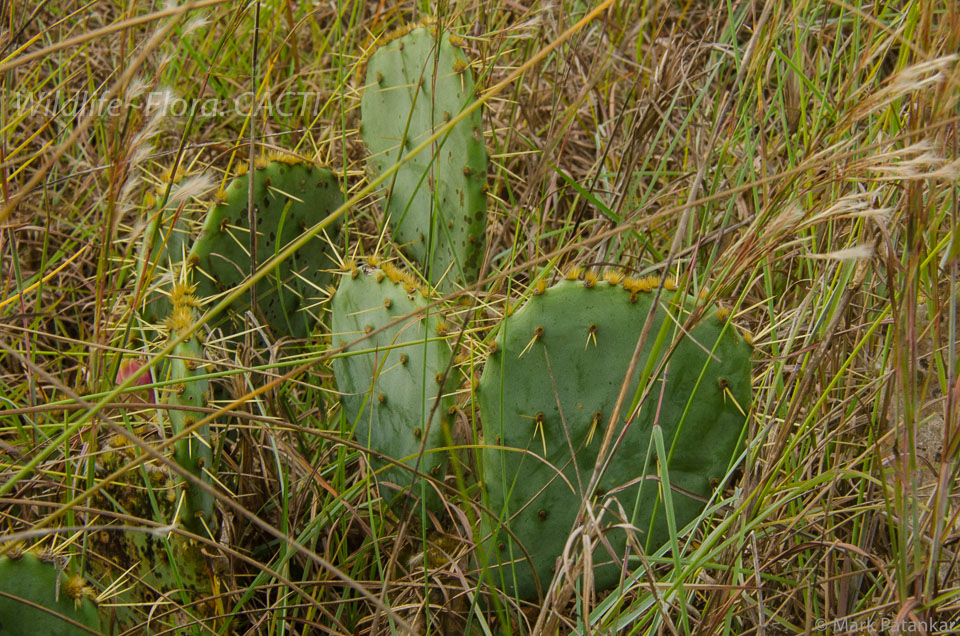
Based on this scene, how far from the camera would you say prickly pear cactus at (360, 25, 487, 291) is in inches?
53.3

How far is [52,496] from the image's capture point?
117cm

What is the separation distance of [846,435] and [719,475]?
27 cm

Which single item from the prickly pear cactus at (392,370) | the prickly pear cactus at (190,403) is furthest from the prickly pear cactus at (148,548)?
the prickly pear cactus at (392,370)

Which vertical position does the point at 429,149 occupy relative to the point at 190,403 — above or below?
above

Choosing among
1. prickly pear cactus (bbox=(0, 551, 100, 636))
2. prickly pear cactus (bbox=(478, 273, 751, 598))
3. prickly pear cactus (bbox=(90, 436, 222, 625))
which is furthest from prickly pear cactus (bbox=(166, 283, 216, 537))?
prickly pear cactus (bbox=(478, 273, 751, 598))

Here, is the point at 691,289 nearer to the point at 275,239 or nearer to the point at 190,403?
the point at 275,239

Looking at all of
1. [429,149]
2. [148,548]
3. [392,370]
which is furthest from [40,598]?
Answer: [429,149]

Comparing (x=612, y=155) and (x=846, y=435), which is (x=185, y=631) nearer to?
(x=846, y=435)

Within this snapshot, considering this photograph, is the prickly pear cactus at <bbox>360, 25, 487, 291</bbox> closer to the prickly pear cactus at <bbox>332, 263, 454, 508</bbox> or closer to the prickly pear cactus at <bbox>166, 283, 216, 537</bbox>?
the prickly pear cactus at <bbox>332, 263, 454, 508</bbox>

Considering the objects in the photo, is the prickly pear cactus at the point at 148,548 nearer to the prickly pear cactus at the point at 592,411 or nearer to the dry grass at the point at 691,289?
the dry grass at the point at 691,289

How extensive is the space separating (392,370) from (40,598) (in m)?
0.48

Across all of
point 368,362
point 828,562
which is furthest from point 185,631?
point 828,562

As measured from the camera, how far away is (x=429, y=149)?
1473 millimetres

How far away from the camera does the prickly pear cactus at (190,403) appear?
98cm
